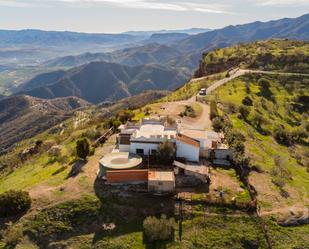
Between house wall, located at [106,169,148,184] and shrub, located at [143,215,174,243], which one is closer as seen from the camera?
shrub, located at [143,215,174,243]

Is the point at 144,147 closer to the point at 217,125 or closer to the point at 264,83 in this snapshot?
the point at 217,125

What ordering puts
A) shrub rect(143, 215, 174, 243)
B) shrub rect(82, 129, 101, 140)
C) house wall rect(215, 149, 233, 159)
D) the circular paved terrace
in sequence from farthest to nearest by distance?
shrub rect(82, 129, 101, 140)
house wall rect(215, 149, 233, 159)
the circular paved terrace
shrub rect(143, 215, 174, 243)

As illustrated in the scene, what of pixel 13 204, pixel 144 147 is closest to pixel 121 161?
pixel 144 147

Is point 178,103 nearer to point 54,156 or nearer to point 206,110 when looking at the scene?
point 206,110

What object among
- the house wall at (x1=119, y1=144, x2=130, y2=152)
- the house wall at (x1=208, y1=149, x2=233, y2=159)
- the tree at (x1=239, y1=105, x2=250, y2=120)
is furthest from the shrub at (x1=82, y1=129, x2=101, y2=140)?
the tree at (x1=239, y1=105, x2=250, y2=120)

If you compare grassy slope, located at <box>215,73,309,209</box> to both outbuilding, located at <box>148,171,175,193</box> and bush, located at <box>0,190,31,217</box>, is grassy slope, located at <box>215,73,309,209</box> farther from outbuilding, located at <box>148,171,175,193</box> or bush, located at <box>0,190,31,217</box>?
bush, located at <box>0,190,31,217</box>
